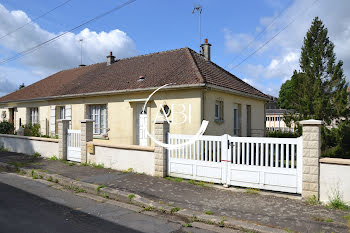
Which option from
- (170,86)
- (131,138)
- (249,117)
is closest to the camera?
(170,86)

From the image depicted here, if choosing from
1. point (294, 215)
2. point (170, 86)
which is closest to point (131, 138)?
point (170, 86)

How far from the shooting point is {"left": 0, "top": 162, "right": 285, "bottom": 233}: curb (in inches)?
173

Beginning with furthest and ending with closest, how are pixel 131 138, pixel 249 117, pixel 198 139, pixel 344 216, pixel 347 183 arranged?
1. pixel 249 117
2. pixel 131 138
3. pixel 198 139
4. pixel 347 183
5. pixel 344 216

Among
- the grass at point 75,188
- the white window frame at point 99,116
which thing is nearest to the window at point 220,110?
the white window frame at point 99,116

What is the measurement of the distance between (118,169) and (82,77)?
9.84m

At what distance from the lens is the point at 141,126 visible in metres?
12.1

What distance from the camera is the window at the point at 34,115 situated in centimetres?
1720

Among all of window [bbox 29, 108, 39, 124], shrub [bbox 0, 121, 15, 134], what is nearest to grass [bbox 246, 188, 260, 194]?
window [bbox 29, 108, 39, 124]

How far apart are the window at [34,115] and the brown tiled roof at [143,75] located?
948mm

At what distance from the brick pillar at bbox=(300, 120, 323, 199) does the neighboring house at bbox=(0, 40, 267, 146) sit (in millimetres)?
4560

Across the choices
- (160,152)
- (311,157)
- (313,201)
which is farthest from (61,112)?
(313,201)

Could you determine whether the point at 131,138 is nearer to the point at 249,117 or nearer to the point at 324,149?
the point at 249,117

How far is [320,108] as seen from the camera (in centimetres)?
1263

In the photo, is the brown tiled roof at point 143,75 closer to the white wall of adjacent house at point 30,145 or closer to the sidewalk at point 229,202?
the white wall of adjacent house at point 30,145
